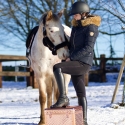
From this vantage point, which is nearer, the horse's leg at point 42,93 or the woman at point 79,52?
A: the woman at point 79,52

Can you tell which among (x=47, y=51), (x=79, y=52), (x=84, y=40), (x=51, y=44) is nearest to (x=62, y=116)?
(x=79, y=52)

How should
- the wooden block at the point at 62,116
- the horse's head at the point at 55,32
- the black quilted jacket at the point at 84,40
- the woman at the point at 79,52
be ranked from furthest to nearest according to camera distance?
the horse's head at the point at 55,32 < the black quilted jacket at the point at 84,40 < the woman at the point at 79,52 < the wooden block at the point at 62,116

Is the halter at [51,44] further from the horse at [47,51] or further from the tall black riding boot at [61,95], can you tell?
Result: the tall black riding boot at [61,95]

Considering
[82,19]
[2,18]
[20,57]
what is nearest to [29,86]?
[20,57]

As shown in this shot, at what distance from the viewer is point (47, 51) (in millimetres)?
5262

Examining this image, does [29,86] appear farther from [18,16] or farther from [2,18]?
[18,16]

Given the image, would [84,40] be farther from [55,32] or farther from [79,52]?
[55,32]

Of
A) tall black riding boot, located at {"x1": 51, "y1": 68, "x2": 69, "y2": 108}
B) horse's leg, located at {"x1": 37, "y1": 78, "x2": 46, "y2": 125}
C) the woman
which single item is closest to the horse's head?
the woman

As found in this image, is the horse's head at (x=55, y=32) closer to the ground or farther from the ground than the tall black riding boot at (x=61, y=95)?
farther from the ground

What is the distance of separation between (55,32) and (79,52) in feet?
2.09

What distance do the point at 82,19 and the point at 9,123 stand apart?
6.84 feet

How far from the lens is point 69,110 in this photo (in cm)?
378

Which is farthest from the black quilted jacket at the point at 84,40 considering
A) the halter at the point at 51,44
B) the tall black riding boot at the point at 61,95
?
the tall black riding boot at the point at 61,95

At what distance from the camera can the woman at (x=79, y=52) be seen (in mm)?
4094
